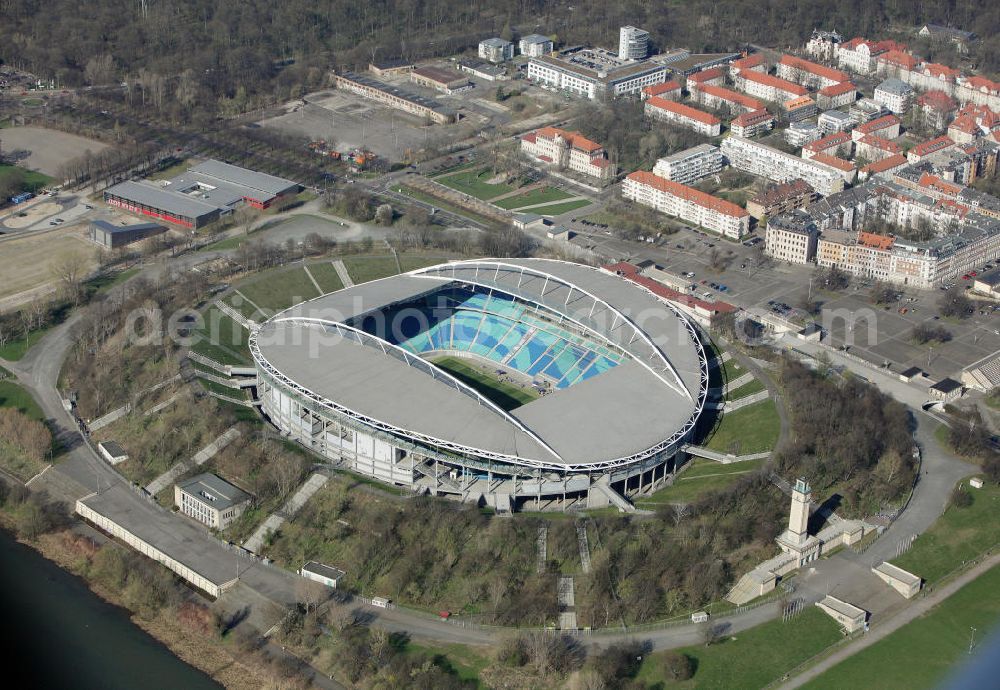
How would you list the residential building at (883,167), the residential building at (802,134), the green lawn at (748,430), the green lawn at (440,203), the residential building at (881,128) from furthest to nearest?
the residential building at (802,134) < the residential building at (881,128) < the residential building at (883,167) < the green lawn at (440,203) < the green lawn at (748,430)

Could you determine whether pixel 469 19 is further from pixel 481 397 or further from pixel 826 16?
pixel 481 397

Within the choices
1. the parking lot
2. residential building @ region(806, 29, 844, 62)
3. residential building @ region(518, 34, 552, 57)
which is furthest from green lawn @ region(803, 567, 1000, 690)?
residential building @ region(518, 34, 552, 57)

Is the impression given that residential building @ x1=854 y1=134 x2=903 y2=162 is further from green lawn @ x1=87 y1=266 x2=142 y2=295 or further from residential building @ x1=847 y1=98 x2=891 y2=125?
green lawn @ x1=87 y1=266 x2=142 y2=295

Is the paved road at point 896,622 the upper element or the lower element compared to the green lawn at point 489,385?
lower

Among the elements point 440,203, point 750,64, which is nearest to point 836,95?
point 750,64

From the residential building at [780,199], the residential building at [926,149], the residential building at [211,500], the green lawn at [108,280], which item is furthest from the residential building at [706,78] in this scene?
the residential building at [211,500]

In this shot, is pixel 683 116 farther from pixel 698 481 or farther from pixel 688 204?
pixel 698 481

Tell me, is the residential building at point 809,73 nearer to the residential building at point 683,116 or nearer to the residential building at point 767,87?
the residential building at point 767,87
